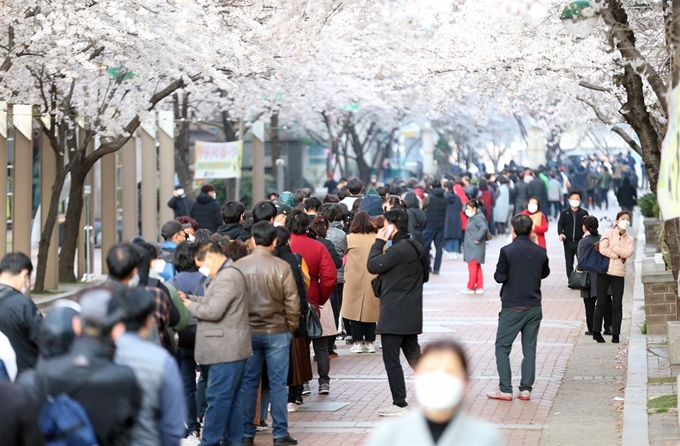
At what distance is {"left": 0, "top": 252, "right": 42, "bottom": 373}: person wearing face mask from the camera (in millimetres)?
7582

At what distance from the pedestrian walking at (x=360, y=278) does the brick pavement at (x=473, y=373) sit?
1.86ft

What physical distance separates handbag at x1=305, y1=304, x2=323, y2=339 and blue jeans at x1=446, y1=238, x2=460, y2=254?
1583 centimetres

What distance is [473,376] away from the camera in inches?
498

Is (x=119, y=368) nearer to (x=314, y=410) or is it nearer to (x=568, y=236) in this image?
(x=314, y=410)

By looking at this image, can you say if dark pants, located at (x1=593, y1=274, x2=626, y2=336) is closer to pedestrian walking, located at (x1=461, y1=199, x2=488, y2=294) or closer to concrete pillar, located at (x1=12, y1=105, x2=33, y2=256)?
pedestrian walking, located at (x1=461, y1=199, x2=488, y2=294)

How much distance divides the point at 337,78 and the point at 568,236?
9412mm

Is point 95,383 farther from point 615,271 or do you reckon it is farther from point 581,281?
point 581,281

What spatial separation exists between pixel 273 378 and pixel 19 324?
236 centimetres

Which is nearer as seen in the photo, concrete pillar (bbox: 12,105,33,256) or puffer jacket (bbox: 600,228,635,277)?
puffer jacket (bbox: 600,228,635,277)

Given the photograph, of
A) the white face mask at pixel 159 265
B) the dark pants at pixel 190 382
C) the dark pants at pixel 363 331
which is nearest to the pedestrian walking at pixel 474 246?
the dark pants at pixel 363 331

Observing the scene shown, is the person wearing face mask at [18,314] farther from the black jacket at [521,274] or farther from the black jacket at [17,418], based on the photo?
the black jacket at [521,274]

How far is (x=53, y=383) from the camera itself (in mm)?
5121

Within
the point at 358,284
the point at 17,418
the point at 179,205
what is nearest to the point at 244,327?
the point at 17,418

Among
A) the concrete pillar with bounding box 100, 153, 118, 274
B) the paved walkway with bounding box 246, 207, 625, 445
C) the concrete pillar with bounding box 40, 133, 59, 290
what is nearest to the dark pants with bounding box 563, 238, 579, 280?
the paved walkway with bounding box 246, 207, 625, 445
